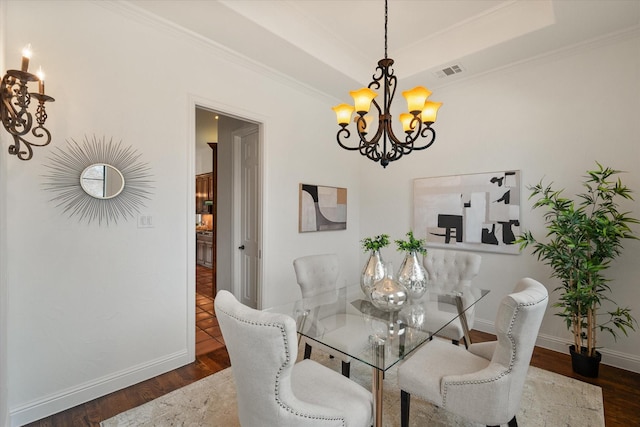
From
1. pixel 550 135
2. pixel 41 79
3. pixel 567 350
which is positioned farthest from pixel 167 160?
pixel 567 350

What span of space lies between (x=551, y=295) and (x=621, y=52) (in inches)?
91.6

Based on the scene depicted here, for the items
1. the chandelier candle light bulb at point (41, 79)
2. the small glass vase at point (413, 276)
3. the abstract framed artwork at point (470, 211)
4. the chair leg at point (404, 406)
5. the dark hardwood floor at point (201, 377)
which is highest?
the chandelier candle light bulb at point (41, 79)

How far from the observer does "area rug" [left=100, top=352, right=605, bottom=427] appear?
193 centimetres

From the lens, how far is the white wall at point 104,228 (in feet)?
6.24

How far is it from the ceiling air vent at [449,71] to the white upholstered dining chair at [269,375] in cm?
333

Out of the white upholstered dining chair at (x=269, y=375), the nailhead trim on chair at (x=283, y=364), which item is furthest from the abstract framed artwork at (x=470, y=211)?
the nailhead trim on chair at (x=283, y=364)

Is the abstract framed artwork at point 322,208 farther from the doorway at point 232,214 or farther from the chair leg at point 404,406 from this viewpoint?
the chair leg at point 404,406

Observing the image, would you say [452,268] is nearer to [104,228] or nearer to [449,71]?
[449,71]

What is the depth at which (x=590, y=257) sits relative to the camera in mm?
2527

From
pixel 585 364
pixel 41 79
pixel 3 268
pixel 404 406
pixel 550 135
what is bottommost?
pixel 585 364

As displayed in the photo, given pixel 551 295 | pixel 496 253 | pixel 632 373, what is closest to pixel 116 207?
pixel 496 253

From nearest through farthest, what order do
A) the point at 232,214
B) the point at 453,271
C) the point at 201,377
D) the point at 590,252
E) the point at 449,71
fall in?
the point at 201,377 → the point at 590,252 → the point at 453,271 → the point at 449,71 → the point at 232,214

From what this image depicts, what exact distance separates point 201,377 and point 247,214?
2.03 metres

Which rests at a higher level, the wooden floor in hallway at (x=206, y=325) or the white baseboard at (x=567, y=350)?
the white baseboard at (x=567, y=350)
